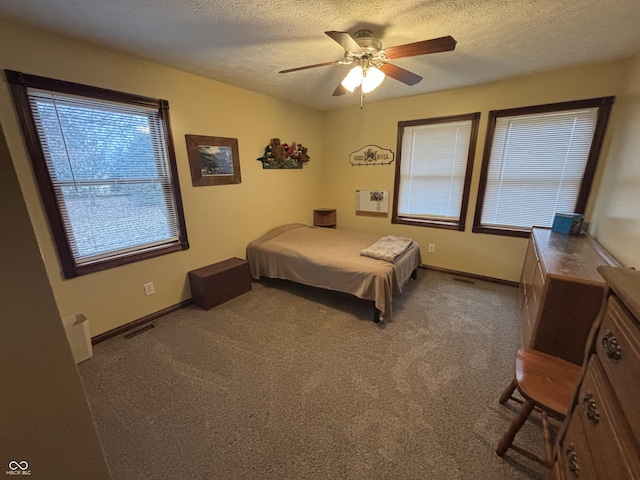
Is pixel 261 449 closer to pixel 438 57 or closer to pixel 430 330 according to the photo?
pixel 430 330

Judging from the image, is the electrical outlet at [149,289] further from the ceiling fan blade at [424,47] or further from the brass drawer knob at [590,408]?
the brass drawer knob at [590,408]

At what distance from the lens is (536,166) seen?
9.44 ft

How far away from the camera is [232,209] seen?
10.5ft

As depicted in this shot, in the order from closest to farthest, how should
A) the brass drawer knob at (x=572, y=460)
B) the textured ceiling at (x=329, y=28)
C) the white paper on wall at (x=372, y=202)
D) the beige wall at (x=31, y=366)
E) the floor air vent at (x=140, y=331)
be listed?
1. the beige wall at (x=31, y=366)
2. the brass drawer knob at (x=572, y=460)
3. the textured ceiling at (x=329, y=28)
4. the floor air vent at (x=140, y=331)
5. the white paper on wall at (x=372, y=202)

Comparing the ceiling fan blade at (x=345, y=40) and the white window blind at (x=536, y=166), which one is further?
the white window blind at (x=536, y=166)

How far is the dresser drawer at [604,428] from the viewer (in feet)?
1.92

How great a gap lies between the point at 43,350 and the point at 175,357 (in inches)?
66.7

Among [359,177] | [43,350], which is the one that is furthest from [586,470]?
[359,177]

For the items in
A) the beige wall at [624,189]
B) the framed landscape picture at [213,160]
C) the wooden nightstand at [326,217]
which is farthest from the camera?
the wooden nightstand at [326,217]

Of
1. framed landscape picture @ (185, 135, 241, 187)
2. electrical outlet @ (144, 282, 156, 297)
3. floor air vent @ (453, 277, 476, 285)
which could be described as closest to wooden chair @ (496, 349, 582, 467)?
floor air vent @ (453, 277, 476, 285)

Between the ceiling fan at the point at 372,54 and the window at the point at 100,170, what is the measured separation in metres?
1.75

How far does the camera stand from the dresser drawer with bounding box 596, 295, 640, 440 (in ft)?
1.96

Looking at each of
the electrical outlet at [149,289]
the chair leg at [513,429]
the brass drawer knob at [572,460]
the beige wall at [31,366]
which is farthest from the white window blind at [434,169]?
the beige wall at [31,366]

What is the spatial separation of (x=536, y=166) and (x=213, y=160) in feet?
11.9
